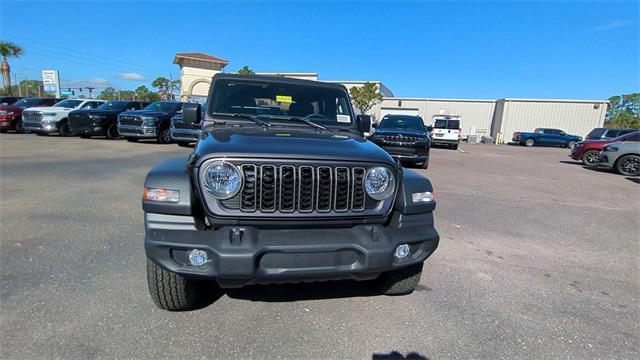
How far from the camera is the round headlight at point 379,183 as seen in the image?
2.48 metres

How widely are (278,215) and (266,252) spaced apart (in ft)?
0.95

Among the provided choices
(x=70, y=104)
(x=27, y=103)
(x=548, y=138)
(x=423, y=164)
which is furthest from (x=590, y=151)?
(x=27, y=103)

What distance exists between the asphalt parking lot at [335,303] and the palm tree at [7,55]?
43132 mm

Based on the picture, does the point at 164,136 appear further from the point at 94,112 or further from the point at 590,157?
the point at 590,157

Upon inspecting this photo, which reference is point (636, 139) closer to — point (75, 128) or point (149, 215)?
point (149, 215)

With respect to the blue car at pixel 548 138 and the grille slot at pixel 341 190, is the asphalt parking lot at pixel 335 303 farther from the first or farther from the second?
the blue car at pixel 548 138

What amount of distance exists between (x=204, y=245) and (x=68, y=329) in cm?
125

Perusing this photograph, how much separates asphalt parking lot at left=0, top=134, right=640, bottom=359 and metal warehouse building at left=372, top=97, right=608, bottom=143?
1299 inches

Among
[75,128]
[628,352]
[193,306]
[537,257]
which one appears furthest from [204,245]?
[75,128]

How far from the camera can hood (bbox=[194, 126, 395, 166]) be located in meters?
2.31

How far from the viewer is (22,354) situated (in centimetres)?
216

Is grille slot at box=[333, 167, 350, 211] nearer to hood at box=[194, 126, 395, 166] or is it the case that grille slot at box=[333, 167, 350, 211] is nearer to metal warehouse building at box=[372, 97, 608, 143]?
hood at box=[194, 126, 395, 166]

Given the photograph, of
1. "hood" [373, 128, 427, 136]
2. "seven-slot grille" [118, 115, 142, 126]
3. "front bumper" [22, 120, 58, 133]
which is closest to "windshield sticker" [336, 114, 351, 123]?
"hood" [373, 128, 427, 136]

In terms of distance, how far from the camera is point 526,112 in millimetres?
34938
